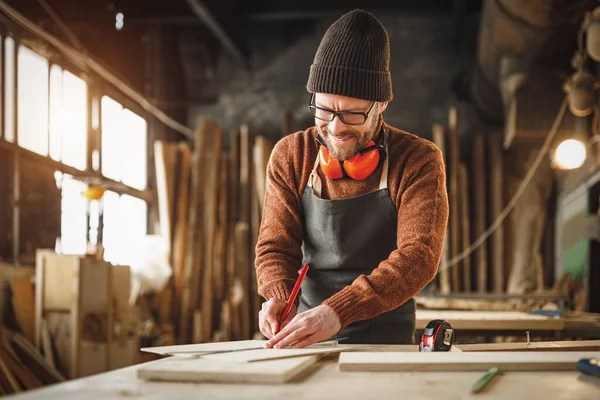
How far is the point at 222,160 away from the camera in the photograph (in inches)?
353

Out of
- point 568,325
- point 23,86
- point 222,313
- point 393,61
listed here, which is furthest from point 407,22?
point 568,325

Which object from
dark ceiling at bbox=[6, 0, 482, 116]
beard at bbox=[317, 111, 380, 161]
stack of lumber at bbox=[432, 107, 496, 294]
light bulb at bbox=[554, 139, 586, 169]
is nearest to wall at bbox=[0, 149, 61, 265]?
dark ceiling at bbox=[6, 0, 482, 116]

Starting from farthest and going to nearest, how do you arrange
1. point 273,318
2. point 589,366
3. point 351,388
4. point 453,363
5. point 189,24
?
point 189,24
point 273,318
point 453,363
point 589,366
point 351,388

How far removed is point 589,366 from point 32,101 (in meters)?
6.11

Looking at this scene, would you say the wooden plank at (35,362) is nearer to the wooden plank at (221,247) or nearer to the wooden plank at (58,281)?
the wooden plank at (58,281)

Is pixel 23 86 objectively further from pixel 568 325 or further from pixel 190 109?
pixel 568 325

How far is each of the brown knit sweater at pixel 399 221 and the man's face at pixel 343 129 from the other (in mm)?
158

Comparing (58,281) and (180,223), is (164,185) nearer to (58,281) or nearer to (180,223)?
(180,223)

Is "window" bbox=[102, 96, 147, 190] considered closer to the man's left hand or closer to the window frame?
the window frame

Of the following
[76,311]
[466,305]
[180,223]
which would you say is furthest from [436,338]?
[180,223]

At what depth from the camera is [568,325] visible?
3.55 meters

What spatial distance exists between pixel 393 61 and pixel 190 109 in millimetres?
2877

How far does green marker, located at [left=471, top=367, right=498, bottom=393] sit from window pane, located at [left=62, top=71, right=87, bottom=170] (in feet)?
20.9

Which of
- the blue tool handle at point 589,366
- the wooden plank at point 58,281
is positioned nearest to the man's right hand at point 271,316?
the blue tool handle at point 589,366
